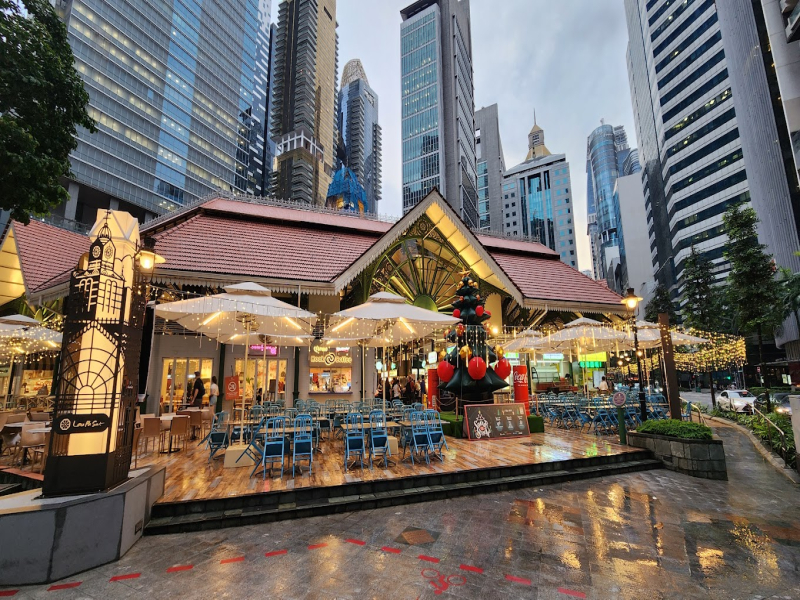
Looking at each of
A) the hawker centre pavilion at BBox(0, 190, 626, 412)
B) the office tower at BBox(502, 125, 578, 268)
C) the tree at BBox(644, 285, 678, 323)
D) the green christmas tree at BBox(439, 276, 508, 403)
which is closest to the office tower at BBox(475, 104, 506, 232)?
the office tower at BBox(502, 125, 578, 268)

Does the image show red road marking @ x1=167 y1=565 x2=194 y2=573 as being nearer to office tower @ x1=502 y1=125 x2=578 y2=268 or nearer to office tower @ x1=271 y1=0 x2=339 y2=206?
office tower @ x1=271 y1=0 x2=339 y2=206

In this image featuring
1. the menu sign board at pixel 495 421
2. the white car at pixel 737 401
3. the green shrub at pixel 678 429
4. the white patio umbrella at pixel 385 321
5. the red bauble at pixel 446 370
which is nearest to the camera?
the green shrub at pixel 678 429

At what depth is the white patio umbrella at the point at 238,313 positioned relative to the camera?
8.77 m

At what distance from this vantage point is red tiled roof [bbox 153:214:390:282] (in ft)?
45.2

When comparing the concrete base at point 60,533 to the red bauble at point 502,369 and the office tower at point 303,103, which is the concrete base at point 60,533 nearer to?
the red bauble at point 502,369

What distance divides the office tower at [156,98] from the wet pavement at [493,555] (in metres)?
56.8

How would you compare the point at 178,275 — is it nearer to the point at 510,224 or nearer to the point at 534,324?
the point at 534,324

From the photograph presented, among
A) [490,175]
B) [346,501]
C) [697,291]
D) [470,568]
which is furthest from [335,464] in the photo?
[490,175]

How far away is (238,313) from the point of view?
9.84 m

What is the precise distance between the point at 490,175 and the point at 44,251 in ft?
477

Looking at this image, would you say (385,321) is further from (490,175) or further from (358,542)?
(490,175)

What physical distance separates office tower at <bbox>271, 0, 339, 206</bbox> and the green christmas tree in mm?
128290

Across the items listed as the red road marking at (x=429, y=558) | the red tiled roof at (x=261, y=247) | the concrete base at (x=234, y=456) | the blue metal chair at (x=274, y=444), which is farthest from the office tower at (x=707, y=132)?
the concrete base at (x=234, y=456)

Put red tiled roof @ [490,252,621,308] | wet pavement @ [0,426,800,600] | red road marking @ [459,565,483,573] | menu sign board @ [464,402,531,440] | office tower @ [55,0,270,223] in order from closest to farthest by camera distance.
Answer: wet pavement @ [0,426,800,600] → red road marking @ [459,565,483,573] → menu sign board @ [464,402,531,440] → red tiled roof @ [490,252,621,308] → office tower @ [55,0,270,223]
